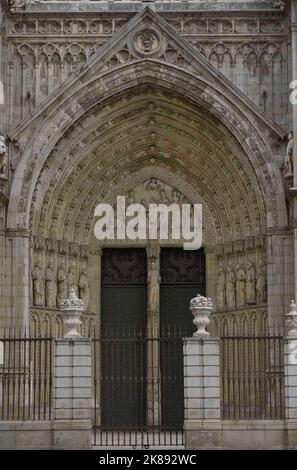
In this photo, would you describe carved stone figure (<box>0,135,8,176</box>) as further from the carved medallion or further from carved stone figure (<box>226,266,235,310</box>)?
carved stone figure (<box>226,266,235,310</box>)

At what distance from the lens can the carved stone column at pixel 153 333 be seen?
24.5 metres

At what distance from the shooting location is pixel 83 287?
25.3 metres

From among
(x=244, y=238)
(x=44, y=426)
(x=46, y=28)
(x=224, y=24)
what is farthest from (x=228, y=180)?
(x=44, y=426)

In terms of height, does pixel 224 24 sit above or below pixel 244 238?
above

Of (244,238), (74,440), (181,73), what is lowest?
(74,440)

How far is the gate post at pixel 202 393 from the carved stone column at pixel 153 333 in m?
4.26

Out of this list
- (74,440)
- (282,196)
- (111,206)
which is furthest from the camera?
(111,206)

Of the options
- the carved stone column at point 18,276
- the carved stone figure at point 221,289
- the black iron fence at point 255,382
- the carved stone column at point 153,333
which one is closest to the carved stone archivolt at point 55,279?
the carved stone column at point 18,276

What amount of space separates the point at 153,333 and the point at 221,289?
182 centimetres

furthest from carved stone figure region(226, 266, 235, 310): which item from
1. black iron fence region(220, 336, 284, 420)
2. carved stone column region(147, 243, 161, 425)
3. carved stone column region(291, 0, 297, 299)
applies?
carved stone column region(291, 0, 297, 299)

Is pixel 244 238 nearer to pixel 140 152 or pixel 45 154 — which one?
pixel 140 152

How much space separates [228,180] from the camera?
82.3 ft

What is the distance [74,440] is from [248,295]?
6587 millimetres

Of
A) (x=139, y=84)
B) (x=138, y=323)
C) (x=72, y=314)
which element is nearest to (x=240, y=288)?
(x=138, y=323)
